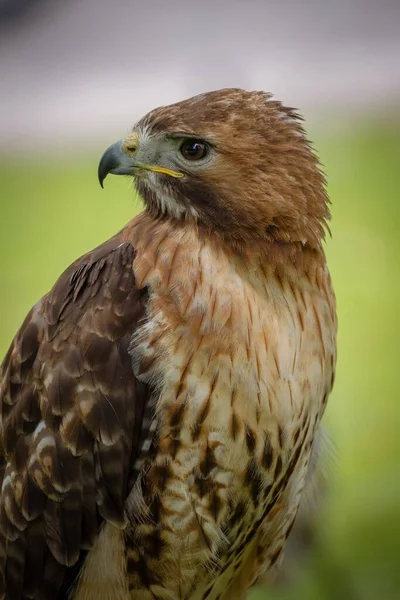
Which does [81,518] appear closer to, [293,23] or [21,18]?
[21,18]

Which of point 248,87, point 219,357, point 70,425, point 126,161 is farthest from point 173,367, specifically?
point 248,87

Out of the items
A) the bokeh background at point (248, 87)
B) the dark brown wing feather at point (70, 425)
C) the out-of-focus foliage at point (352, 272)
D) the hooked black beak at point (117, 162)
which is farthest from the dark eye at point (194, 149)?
the bokeh background at point (248, 87)

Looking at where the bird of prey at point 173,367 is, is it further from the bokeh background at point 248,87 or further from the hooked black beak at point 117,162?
the bokeh background at point 248,87

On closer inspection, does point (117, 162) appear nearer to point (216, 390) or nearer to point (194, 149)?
point (194, 149)

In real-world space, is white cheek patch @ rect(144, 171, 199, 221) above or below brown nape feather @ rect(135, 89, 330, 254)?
below

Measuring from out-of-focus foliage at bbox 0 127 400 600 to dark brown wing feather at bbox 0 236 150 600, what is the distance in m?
1.49

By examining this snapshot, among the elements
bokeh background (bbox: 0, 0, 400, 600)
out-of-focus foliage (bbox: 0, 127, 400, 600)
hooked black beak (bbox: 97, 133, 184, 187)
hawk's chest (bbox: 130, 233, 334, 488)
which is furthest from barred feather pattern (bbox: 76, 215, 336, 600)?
bokeh background (bbox: 0, 0, 400, 600)

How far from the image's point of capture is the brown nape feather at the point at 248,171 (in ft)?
7.37

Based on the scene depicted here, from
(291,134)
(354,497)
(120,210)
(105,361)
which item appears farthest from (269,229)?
(120,210)

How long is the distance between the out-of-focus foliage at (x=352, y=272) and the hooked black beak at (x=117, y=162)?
5.93ft

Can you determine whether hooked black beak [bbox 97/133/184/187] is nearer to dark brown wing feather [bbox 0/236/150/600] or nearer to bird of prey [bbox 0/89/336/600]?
bird of prey [bbox 0/89/336/600]

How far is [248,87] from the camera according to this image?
15.4 feet

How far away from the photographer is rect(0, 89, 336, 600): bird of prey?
88.8 inches

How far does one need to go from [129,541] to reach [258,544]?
0.39m
